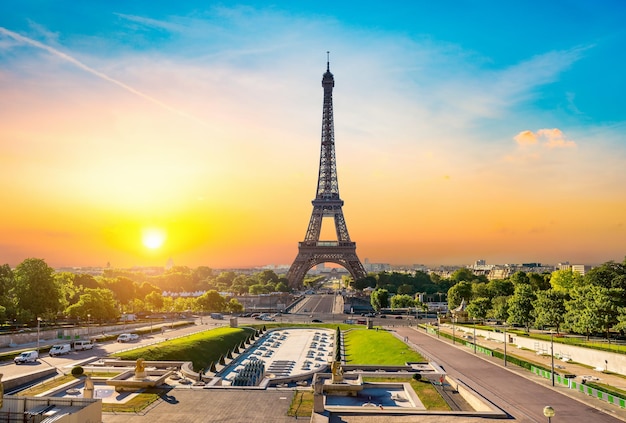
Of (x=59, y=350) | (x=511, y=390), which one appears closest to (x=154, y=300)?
(x=59, y=350)

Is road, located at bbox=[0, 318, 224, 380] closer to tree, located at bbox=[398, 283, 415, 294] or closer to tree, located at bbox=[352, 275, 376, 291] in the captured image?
tree, located at bbox=[352, 275, 376, 291]

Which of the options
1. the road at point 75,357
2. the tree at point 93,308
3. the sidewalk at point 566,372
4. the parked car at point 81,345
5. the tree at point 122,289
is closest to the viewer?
→ the sidewalk at point 566,372

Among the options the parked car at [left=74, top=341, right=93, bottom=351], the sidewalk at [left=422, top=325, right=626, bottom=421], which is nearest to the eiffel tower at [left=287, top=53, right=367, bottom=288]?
the sidewalk at [left=422, top=325, right=626, bottom=421]

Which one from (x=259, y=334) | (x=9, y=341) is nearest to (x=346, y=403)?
(x=9, y=341)

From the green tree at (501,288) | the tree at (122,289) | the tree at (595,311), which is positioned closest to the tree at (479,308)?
the green tree at (501,288)

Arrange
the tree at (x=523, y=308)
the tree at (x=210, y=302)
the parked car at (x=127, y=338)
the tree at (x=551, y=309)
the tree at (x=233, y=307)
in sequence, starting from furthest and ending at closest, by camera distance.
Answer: the tree at (x=233, y=307) < the tree at (x=210, y=302) < the tree at (x=523, y=308) < the parked car at (x=127, y=338) < the tree at (x=551, y=309)

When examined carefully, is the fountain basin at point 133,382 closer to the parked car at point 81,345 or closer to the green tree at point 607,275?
the parked car at point 81,345
